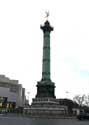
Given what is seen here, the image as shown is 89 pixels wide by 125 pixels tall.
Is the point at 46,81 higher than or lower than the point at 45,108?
higher

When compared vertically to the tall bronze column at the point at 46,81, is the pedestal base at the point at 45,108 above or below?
below

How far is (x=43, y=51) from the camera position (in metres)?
112

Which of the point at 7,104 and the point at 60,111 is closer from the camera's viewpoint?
A: the point at 60,111

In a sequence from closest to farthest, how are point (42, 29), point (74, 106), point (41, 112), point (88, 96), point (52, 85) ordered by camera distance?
1. point (41, 112)
2. point (52, 85)
3. point (42, 29)
4. point (74, 106)
5. point (88, 96)

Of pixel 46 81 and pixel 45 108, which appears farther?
pixel 46 81

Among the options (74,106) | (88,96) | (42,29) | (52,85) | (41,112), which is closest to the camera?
(41,112)

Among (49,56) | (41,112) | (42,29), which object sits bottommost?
(41,112)

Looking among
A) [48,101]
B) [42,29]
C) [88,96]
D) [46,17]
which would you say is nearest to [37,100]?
[48,101]

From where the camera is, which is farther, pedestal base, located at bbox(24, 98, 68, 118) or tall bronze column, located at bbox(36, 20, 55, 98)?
tall bronze column, located at bbox(36, 20, 55, 98)

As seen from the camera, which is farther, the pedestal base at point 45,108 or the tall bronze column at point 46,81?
the tall bronze column at point 46,81

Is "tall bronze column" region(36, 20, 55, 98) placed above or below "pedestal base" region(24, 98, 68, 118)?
above

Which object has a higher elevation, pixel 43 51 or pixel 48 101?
pixel 43 51

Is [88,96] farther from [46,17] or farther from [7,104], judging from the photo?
[46,17]

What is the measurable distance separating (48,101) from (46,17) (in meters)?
36.4
